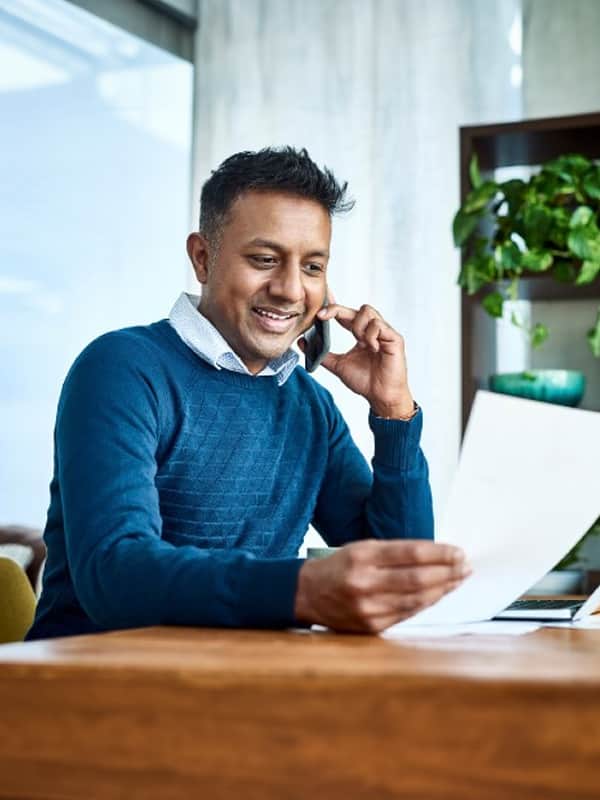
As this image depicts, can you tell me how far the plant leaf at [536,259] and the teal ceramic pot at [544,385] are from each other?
271 millimetres

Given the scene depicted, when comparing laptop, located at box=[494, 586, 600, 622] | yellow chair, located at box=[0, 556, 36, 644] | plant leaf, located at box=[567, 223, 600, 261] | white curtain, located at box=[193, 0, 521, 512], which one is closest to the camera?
laptop, located at box=[494, 586, 600, 622]

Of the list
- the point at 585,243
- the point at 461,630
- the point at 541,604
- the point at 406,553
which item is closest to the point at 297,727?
the point at 406,553

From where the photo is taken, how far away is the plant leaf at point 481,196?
3057 mm

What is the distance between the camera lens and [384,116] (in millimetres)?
4188

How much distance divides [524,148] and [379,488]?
1.85 metres

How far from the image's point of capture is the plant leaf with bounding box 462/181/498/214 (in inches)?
120

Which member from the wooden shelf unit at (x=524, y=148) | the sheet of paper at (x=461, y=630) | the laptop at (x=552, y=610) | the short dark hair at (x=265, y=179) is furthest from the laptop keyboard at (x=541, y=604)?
the wooden shelf unit at (x=524, y=148)

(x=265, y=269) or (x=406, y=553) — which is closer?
(x=406, y=553)

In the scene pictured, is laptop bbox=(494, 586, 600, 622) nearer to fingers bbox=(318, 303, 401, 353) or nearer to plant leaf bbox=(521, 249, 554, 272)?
fingers bbox=(318, 303, 401, 353)

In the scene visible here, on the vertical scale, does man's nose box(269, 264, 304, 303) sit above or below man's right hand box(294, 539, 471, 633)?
above

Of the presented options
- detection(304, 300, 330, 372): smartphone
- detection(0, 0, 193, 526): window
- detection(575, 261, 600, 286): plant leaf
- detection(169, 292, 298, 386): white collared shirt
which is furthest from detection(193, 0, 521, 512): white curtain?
detection(169, 292, 298, 386): white collared shirt

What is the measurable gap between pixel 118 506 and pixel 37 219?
2807 millimetres

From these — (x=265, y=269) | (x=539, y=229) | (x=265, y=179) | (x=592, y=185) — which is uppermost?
(x=592, y=185)

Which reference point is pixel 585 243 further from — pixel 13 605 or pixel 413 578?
pixel 413 578
